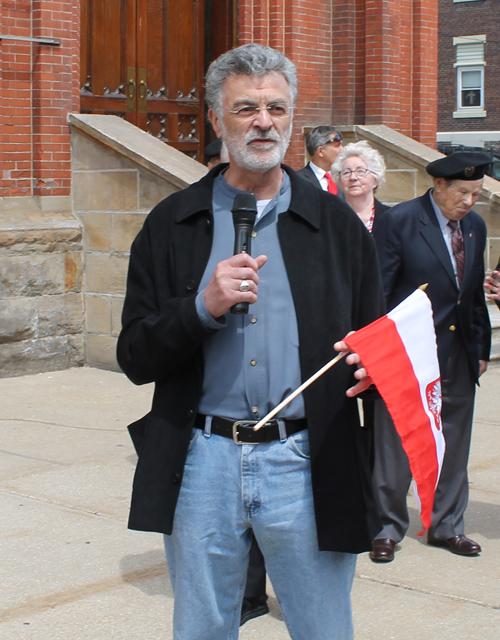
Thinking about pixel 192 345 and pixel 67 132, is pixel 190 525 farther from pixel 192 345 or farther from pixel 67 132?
pixel 67 132

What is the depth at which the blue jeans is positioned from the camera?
8.37ft

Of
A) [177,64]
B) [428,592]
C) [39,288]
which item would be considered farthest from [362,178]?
[177,64]

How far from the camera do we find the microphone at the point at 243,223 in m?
2.37

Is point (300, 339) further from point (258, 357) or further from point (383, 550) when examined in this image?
point (383, 550)

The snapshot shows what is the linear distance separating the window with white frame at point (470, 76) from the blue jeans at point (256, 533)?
3989 centimetres

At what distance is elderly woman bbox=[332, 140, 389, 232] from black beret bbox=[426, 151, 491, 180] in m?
0.82

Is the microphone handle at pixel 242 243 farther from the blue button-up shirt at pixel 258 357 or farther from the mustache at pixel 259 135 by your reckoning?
the mustache at pixel 259 135

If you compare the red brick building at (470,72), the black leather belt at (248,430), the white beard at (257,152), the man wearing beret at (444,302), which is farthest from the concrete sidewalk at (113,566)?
the red brick building at (470,72)

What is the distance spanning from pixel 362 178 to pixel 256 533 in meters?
3.37

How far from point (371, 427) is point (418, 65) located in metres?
10.6

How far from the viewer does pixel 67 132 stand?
9.00 metres

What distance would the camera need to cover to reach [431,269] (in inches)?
192

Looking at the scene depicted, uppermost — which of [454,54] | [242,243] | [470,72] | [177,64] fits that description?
[454,54]

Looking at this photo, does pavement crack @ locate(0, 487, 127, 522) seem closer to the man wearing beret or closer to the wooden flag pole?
the man wearing beret
